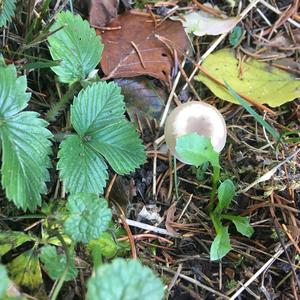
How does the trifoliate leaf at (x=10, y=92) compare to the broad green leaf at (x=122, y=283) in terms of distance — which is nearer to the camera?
the broad green leaf at (x=122, y=283)

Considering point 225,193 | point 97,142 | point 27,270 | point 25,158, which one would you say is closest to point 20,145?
point 25,158

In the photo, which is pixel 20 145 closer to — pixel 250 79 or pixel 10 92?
pixel 10 92

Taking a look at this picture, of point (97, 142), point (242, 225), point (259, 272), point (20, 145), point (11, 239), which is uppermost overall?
point (20, 145)

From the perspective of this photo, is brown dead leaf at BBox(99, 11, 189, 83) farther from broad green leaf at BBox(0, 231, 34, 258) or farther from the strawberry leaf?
broad green leaf at BBox(0, 231, 34, 258)

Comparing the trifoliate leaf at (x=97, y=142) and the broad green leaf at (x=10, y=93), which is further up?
the broad green leaf at (x=10, y=93)

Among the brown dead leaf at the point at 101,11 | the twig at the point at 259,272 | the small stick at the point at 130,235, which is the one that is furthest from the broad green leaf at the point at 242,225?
the brown dead leaf at the point at 101,11

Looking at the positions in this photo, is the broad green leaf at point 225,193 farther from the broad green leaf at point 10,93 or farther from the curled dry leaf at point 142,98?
the broad green leaf at point 10,93

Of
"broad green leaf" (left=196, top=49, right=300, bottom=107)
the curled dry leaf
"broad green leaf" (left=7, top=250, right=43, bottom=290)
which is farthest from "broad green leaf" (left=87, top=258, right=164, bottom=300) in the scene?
"broad green leaf" (left=196, top=49, right=300, bottom=107)
